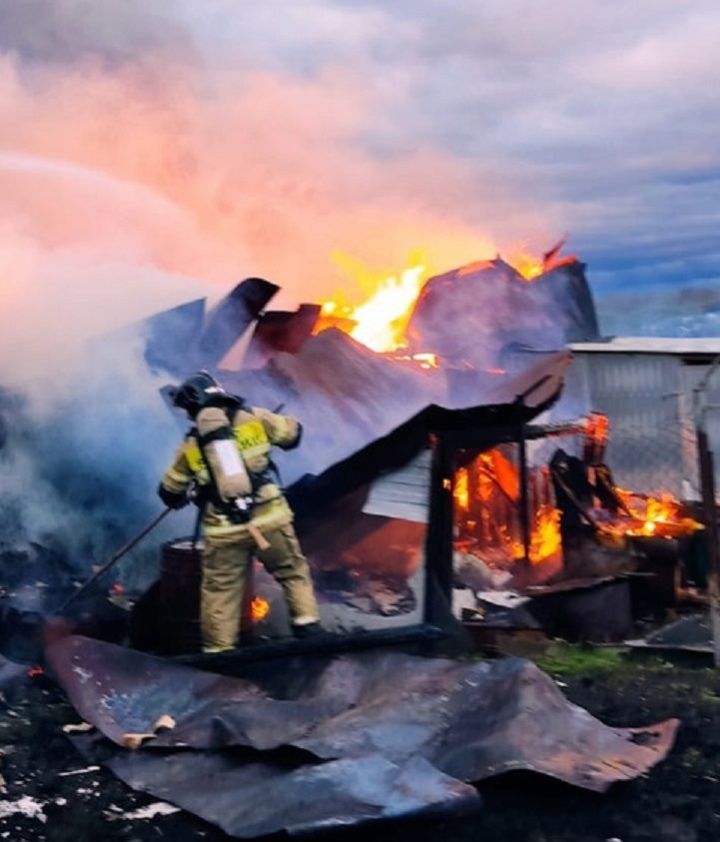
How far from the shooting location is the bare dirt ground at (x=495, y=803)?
185 inches

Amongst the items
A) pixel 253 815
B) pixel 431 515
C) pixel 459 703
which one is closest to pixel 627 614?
pixel 431 515

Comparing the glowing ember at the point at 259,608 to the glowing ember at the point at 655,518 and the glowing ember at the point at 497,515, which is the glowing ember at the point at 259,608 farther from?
the glowing ember at the point at 655,518

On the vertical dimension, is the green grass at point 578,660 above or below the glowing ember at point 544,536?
below

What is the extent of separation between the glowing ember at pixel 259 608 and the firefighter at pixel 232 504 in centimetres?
41

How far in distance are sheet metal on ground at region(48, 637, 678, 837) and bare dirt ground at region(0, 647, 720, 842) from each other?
0.13 m

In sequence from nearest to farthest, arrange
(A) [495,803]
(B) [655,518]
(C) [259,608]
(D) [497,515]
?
(A) [495,803], (C) [259,608], (D) [497,515], (B) [655,518]

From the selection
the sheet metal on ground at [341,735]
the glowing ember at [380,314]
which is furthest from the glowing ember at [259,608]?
the glowing ember at [380,314]

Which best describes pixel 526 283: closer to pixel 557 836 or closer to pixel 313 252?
pixel 313 252

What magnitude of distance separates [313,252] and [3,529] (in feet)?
19.0

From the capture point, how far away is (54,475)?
9.23m

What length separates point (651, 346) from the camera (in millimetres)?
13344

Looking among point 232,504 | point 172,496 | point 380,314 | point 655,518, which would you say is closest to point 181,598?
point 172,496

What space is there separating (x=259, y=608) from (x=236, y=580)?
60cm

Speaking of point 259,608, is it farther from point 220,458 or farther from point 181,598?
point 220,458
